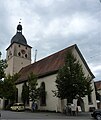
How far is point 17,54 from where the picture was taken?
53469 millimetres

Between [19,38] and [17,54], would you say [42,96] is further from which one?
[19,38]

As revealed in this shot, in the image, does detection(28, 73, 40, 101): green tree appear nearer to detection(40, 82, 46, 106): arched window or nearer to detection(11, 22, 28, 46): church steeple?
detection(40, 82, 46, 106): arched window

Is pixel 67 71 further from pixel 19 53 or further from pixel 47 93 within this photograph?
pixel 19 53

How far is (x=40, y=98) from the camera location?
35344 millimetres

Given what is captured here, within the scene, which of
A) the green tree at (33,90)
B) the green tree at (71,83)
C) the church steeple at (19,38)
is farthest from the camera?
the church steeple at (19,38)

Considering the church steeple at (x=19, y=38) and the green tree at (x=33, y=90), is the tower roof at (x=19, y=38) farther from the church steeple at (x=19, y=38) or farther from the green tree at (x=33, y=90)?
the green tree at (x=33, y=90)

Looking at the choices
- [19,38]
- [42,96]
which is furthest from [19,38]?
[42,96]

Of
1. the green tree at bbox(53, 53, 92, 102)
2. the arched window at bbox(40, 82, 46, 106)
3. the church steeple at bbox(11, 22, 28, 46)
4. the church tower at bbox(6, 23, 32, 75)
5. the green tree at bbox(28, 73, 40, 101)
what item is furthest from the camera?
the church steeple at bbox(11, 22, 28, 46)

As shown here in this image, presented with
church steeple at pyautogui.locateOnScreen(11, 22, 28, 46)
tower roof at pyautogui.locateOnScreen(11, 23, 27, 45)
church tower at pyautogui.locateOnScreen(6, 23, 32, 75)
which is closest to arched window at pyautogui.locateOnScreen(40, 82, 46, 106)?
church tower at pyautogui.locateOnScreen(6, 23, 32, 75)

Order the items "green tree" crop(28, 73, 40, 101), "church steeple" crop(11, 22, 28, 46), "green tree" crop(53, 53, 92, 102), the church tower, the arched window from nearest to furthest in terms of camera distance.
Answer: "green tree" crop(53, 53, 92, 102), "green tree" crop(28, 73, 40, 101), the arched window, the church tower, "church steeple" crop(11, 22, 28, 46)

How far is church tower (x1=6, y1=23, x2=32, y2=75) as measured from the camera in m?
52.4

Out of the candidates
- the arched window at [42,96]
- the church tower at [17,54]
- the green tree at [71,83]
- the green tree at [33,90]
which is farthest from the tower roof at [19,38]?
the green tree at [71,83]

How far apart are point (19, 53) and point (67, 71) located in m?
29.5

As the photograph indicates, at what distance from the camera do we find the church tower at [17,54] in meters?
52.4
